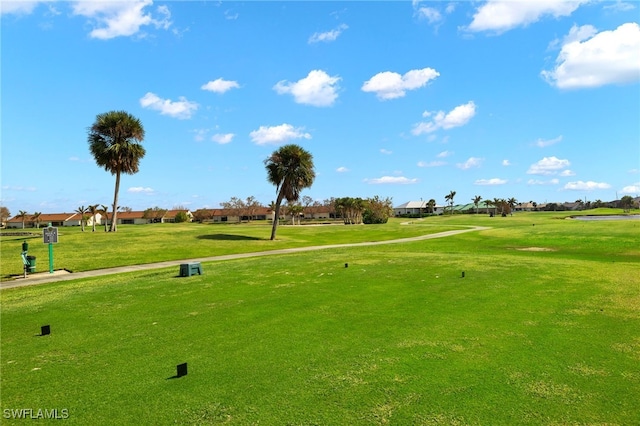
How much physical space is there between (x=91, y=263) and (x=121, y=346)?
20706 mm

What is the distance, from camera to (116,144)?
2031 inches

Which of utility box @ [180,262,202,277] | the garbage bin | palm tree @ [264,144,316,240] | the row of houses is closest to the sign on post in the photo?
the garbage bin

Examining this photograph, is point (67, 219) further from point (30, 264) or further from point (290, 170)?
point (30, 264)

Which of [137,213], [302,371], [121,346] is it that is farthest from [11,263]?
[137,213]

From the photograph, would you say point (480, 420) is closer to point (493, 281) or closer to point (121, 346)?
point (121, 346)

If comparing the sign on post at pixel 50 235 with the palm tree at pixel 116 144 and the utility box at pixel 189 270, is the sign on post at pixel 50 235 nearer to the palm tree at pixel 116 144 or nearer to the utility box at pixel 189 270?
the utility box at pixel 189 270

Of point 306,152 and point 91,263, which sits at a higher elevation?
point 306,152

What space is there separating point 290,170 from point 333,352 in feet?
141

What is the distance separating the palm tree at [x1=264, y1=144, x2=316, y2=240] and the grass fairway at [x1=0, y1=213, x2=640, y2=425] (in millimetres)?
34163

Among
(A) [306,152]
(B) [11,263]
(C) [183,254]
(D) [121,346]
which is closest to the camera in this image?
(D) [121,346]

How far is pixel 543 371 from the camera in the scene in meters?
7.73

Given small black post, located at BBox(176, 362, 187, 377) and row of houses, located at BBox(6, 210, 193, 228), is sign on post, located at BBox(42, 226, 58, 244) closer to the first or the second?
small black post, located at BBox(176, 362, 187, 377)

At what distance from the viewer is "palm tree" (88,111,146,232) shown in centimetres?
5181

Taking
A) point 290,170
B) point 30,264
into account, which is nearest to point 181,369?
point 30,264
